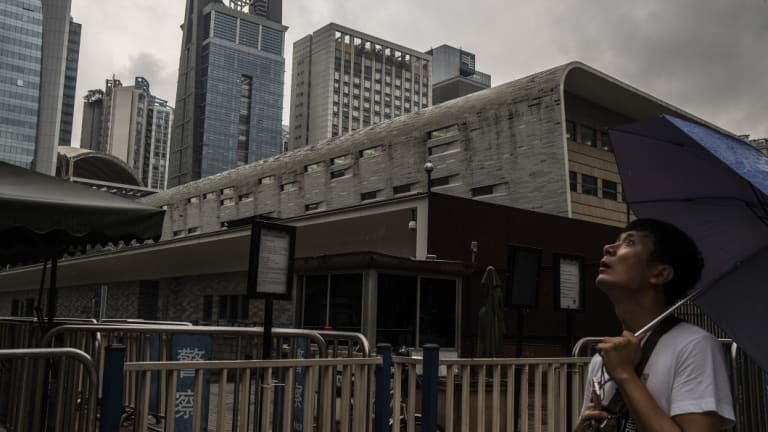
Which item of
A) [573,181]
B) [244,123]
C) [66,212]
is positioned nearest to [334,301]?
[66,212]

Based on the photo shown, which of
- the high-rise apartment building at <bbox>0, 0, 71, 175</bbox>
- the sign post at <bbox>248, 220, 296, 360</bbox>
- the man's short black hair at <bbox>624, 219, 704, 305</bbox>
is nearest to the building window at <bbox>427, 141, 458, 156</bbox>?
the sign post at <bbox>248, 220, 296, 360</bbox>

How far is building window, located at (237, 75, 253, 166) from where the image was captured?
180 m

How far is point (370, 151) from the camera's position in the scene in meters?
37.4

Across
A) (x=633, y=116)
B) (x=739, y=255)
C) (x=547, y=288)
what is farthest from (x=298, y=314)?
(x=633, y=116)

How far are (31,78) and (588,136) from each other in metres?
133

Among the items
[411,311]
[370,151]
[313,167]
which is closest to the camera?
[411,311]

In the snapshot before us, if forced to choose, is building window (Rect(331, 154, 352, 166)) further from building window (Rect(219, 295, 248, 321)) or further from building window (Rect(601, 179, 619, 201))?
building window (Rect(601, 179, 619, 201))

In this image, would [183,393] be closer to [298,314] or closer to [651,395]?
[651,395]

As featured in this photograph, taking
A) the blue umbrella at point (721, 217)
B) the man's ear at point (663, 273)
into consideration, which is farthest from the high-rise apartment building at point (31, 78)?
the man's ear at point (663, 273)

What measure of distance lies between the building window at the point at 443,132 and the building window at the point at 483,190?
11.4 feet

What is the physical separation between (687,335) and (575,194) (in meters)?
29.2

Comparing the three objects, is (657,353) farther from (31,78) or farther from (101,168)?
(31,78)

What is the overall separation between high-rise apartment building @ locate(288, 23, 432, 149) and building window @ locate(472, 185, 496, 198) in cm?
14244

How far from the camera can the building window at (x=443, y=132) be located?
109 feet
